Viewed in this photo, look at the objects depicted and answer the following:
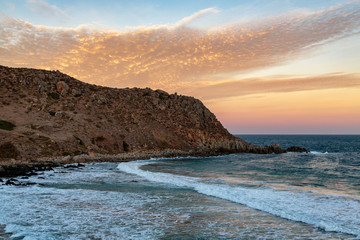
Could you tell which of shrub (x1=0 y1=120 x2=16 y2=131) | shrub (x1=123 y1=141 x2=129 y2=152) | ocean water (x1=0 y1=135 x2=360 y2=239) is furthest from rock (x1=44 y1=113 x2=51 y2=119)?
ocean water (x1=0 y1=135 x2=360 y2=239)

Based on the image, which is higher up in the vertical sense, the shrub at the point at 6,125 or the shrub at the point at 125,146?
the shrub at the point at 6,125

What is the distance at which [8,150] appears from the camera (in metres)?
34.3

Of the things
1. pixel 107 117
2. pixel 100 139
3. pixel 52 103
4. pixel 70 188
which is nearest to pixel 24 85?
pixel 52 103

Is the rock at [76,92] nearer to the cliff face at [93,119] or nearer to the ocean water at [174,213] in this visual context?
the cliff face at [93,119]

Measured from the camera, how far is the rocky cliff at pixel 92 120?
4212 cm

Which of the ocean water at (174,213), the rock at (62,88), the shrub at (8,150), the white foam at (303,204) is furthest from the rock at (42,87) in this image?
the white foam at (303,204)

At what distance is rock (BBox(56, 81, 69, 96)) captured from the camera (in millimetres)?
62219

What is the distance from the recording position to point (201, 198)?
16.3 metres

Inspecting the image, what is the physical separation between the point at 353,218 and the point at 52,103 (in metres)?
57.1

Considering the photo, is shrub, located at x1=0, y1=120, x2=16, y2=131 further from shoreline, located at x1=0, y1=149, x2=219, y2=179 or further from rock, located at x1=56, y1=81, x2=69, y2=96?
rock, located at x1=56, y1=81, x2=69, y2=96

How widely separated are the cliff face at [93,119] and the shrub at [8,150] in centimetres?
23

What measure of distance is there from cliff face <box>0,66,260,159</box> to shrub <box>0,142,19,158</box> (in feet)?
0.77

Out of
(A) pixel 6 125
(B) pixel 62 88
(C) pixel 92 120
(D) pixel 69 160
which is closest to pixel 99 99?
(B) pixel 62 88

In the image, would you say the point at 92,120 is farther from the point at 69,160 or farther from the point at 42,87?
the point at 69,160
